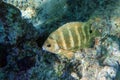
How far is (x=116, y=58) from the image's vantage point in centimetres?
345

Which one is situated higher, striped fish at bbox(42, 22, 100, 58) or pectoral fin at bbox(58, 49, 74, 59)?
striped fish at bbox(42, 22, 100, 58)

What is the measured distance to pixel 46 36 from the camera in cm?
355

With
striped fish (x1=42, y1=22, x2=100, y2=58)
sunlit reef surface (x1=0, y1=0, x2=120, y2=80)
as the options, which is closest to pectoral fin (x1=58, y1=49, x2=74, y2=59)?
sunlit reef surface (x1=0, y1=0, x2=120, y2=80)

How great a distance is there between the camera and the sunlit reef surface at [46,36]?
97.0 inches

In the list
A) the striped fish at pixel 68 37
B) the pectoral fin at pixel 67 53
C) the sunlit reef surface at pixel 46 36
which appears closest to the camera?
the sunlit reef surface at pixel 46 36

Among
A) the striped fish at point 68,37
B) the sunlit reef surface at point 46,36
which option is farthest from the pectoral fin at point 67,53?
the striped fish at point 68,37

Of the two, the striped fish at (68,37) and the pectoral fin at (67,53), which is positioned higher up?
the striped fish at (68,37)

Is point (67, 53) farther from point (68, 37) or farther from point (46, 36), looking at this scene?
point (46, 36)

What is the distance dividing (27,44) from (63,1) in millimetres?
1739

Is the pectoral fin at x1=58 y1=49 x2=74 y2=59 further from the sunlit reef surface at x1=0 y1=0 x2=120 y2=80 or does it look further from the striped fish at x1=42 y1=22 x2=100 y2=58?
the striped fish at x1=42 y1=22 x2=100 y2=58

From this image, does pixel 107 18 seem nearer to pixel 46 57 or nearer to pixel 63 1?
pixel 63 1

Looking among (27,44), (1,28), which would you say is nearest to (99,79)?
(27,44)

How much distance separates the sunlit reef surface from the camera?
2.46m

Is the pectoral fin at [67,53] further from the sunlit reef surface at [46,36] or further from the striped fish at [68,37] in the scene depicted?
the striped fish at [68,37]
